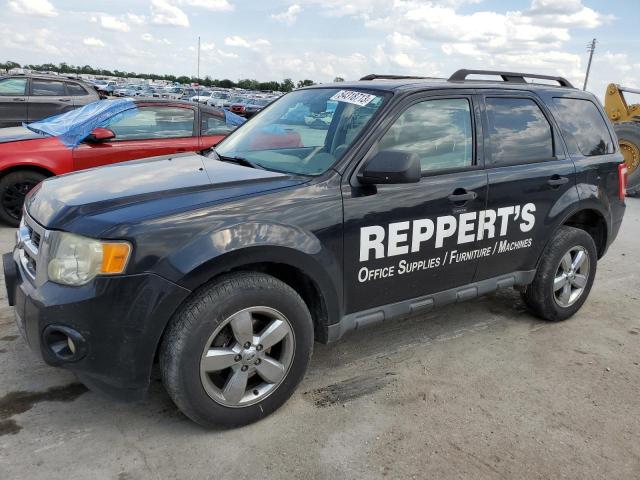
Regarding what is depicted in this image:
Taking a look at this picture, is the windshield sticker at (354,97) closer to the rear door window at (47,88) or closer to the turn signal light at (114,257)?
the turn signal light at (114,257)

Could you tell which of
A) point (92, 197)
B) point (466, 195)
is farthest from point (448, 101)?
A: point (92, 197)

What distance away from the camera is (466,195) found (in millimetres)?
3473

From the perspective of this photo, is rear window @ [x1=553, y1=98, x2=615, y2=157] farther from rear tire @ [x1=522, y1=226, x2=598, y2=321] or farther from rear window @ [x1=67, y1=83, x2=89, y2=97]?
rear window @ [x1=67, y1=83, x2=89, y2=97]

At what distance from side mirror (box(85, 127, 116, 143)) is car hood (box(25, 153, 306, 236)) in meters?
3.10

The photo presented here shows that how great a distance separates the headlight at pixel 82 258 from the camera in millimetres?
2422

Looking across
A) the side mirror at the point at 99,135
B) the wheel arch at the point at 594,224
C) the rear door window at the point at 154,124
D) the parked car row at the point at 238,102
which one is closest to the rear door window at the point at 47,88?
the parked car row at the point at 238,102

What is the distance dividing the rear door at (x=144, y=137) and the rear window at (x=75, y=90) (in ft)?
16.2

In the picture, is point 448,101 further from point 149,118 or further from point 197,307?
point 149,118

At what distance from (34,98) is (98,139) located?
5.65 m

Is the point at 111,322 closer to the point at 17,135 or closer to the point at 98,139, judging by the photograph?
the point at 98,139

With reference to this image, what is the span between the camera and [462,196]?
3451 millimetres

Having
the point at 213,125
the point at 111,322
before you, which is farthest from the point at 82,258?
the point at 213,125

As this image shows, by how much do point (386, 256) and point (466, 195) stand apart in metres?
0.70

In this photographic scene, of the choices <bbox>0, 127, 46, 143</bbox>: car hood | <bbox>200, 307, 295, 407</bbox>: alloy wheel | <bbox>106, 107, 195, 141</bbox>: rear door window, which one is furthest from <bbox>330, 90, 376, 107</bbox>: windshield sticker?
<bbox>0, 127, 46, 143</bbox>: car hood
